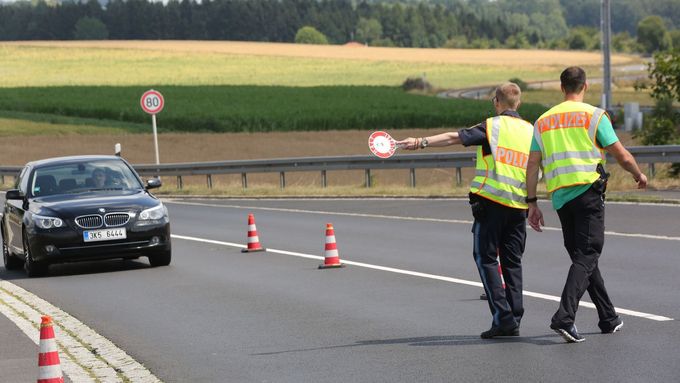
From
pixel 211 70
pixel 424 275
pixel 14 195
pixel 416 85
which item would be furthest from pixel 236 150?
pixel 211 70

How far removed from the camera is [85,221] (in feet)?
54.4

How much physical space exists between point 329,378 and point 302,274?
664 cm

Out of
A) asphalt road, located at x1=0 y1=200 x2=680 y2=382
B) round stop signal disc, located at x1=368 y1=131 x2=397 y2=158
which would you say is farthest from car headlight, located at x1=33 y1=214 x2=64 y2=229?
round stop signal disc, located at x1=368 y1=131 x2=397 y2=158

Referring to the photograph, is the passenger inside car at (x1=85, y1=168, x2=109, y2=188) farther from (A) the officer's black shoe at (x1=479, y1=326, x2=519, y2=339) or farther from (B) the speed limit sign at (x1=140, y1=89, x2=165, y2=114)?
(B) the speed limit sign at (x1=140, y1=89, x2=165, y2=114)

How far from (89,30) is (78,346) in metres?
164

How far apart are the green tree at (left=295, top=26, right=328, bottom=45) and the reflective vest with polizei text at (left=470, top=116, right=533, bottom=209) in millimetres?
174298

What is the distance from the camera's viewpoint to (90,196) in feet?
56.7

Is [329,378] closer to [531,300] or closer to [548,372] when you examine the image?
[548,372]

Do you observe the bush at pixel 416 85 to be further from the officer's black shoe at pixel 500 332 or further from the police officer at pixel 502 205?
the officer's black shoe at pixel 500 332

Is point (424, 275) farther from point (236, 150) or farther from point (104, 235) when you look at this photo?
point (236, 150)

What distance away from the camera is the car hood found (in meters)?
16.6

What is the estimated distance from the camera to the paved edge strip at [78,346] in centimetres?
932

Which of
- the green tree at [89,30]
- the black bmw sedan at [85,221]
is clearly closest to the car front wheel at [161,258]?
the black bmw sedan at [85,221]

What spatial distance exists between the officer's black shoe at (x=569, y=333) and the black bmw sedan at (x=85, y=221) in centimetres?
807
